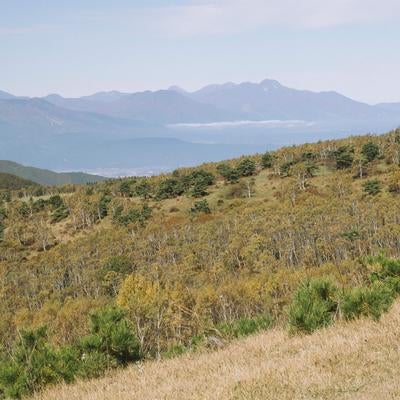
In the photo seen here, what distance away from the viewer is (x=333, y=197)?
142625 millimetres

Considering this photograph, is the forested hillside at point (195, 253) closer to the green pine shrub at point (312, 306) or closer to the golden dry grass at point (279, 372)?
the green pine shrub at point (312, 306)

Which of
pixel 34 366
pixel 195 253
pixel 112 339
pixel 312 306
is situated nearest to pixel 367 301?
pixel 312 306

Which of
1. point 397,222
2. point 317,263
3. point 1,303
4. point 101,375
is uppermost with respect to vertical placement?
point 101,375

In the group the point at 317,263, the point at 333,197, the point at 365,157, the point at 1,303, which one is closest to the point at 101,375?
the point at 317,263

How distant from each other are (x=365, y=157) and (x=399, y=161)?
14369mm

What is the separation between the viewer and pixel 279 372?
928 cm

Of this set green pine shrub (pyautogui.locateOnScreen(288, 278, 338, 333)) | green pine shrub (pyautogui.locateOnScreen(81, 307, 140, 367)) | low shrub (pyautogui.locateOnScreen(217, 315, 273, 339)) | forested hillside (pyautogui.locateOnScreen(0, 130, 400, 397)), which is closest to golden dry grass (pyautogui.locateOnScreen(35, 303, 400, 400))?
green pine shrub (pyautogui.locateOnScreen(288, 278, 338, 333))

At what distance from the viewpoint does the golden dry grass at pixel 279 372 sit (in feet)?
26.9

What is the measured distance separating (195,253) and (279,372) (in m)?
115

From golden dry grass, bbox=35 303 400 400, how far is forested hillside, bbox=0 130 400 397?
101 cm

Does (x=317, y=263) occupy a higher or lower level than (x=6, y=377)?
lower

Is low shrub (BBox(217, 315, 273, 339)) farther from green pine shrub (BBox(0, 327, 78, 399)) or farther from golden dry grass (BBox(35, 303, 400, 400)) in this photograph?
green pine shrub (BBox(0, 327, 78, 399))

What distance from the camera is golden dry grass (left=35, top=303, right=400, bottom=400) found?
26.9 ft

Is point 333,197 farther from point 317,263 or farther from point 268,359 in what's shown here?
point 268,359
